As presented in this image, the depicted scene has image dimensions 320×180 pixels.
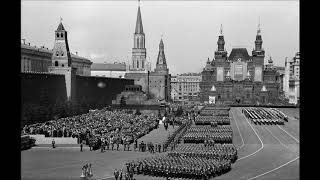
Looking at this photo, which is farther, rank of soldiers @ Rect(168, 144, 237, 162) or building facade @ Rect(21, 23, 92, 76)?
building facade @ Rect(21, 23, 92, 76)

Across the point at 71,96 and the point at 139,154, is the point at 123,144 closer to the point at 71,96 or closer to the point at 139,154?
the point at 139,154

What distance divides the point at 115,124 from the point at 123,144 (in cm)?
1117

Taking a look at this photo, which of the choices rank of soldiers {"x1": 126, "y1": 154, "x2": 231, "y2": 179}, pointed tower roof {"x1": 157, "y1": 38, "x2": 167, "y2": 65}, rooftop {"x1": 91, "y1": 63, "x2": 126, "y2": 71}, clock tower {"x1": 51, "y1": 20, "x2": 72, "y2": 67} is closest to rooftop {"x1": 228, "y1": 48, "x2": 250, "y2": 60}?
pointed tower roof {"x1": 157, "y1": 38, "x2": 167, "y2": 65}

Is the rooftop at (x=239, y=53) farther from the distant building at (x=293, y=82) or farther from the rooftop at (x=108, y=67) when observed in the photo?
the rooftop at (x=108, y=67)

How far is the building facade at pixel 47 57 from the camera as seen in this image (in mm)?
65438

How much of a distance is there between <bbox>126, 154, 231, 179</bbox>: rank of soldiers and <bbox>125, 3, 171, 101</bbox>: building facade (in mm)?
87997

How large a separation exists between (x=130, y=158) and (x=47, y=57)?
71629 mm

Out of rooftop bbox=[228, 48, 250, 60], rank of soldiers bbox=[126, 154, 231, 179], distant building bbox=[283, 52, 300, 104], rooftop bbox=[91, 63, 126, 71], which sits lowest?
rank of soldiers bbox=[126, 154, 231, 179]

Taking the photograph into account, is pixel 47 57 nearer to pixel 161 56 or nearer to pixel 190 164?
pixel 161 56

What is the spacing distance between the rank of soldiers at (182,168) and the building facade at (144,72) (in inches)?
3464

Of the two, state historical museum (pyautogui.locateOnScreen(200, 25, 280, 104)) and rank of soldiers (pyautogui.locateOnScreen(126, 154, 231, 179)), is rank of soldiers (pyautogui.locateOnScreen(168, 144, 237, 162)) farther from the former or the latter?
state historical museum (pyautogui.locateOnScreen(200, 25, 280, 104))

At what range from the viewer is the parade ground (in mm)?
21000

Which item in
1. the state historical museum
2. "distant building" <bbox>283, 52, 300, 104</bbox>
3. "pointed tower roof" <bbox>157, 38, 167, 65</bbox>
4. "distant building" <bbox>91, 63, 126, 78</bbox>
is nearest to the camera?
"distant building" <bbox>283, 52, 300, 104</bbox>

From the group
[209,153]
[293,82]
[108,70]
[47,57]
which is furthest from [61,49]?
[108,70]
